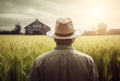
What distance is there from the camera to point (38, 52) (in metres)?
3.62

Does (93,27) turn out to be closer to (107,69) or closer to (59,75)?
(107,69)

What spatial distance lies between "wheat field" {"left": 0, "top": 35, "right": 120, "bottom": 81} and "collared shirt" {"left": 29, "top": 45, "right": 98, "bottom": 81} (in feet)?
3.71

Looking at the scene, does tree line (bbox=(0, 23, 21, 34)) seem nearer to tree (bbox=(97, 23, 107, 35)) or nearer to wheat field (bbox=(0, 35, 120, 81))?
wheat field (bbox=(0, 35, 120, 81))

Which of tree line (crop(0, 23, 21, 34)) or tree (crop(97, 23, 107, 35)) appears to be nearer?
tree (crop(97, 23, 107, 35))

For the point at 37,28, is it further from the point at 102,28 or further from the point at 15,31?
the point at 102,28

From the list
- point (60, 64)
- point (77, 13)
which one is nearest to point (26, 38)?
point (77, 13)

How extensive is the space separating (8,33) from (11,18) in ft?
0.73

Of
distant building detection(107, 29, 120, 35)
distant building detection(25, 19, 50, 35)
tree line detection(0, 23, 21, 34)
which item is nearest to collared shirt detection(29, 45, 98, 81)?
distant building detection(25, 19, 50, 35)

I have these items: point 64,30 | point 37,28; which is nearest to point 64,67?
point 64,30

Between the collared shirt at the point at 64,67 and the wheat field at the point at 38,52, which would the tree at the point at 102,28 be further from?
the collared shirt at the point at 64,67

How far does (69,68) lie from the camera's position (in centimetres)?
222

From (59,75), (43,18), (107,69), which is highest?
(43,18)

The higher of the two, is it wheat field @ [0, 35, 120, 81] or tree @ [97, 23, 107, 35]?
tree @ [97, 23, 107, 35]

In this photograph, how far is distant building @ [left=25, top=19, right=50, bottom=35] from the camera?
15.1ft
